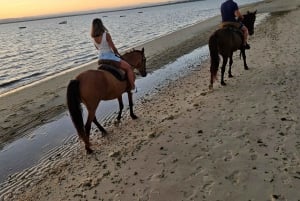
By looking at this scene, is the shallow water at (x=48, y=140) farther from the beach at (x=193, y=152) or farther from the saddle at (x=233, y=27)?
the saddle at (x=233, y=27)

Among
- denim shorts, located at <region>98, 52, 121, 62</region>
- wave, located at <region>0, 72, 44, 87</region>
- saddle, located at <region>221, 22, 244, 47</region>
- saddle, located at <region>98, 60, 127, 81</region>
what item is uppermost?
denim shorts, located at <region>98, 52, 121, 62</region>

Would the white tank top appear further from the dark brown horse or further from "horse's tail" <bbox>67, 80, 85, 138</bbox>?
the dark brown horse

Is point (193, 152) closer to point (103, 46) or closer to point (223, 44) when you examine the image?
point (103, 46)

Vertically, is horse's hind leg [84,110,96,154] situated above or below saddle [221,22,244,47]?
below

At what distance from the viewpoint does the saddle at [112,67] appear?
9.11 meters

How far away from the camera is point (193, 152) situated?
272 inches

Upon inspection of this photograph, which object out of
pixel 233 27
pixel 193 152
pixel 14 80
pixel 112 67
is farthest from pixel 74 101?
pixel 14 80

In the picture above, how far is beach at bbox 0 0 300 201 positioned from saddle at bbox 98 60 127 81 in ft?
4.62

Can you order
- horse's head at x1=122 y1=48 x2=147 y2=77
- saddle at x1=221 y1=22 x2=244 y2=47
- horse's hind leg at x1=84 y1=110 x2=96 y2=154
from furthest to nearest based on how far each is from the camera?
1. saddle at x1=221 y1=22 x2=244 y2=47
2. horse's head at x1=122 y1=48 x2=147 y2=77
3. horse's hind leg at x1=84 y1=110 x2=96 y2=154

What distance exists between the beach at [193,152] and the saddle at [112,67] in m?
1.41

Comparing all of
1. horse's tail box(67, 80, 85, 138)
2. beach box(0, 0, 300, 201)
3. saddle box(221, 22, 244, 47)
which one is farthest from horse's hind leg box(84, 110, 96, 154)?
saddle box(221, 22, 244, 47)

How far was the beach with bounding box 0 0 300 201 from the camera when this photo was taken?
5684 mm

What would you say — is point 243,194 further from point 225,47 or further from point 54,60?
point 54,60

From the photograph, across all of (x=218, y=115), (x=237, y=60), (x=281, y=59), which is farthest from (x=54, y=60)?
(x=218, y=115)
